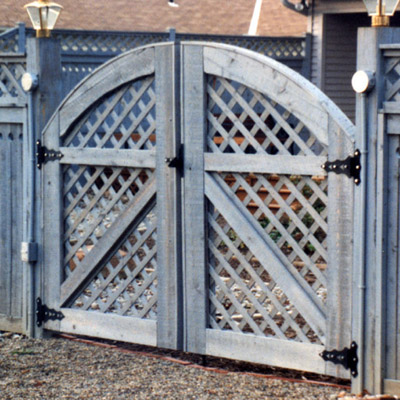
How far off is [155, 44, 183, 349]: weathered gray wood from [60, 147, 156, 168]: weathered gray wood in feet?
0.35

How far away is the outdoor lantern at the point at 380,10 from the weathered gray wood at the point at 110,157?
5.28 feet

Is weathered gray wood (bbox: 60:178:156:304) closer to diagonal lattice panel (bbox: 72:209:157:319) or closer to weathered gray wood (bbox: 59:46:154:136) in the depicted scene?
diagonal lattice panel (bbox: 72:209:157:319)

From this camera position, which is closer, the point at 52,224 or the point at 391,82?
the point at 391,82

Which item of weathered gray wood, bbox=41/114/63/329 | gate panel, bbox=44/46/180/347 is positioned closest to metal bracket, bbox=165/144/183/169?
gate panel, bbox=44/46/180/347

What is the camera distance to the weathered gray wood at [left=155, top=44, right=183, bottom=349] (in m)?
5.49

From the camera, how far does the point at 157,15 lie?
2256 cm

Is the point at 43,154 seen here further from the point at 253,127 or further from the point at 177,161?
the point at 253,127

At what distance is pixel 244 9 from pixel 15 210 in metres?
18.0

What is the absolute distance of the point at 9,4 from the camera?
20469 millimetres

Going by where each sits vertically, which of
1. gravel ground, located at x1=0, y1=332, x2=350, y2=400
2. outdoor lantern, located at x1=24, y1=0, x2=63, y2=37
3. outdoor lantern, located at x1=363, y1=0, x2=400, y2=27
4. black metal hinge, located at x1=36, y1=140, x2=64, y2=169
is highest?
outdoor lantern, located at x1=24, y1=0, x2=63, y2=37

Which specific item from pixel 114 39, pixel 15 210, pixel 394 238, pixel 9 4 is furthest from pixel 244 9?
pixel 394 238

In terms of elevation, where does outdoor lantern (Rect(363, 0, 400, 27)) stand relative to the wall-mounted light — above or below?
below

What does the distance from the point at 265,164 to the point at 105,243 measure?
53.6 inches

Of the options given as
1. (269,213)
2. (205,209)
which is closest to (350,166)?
(269,213)
